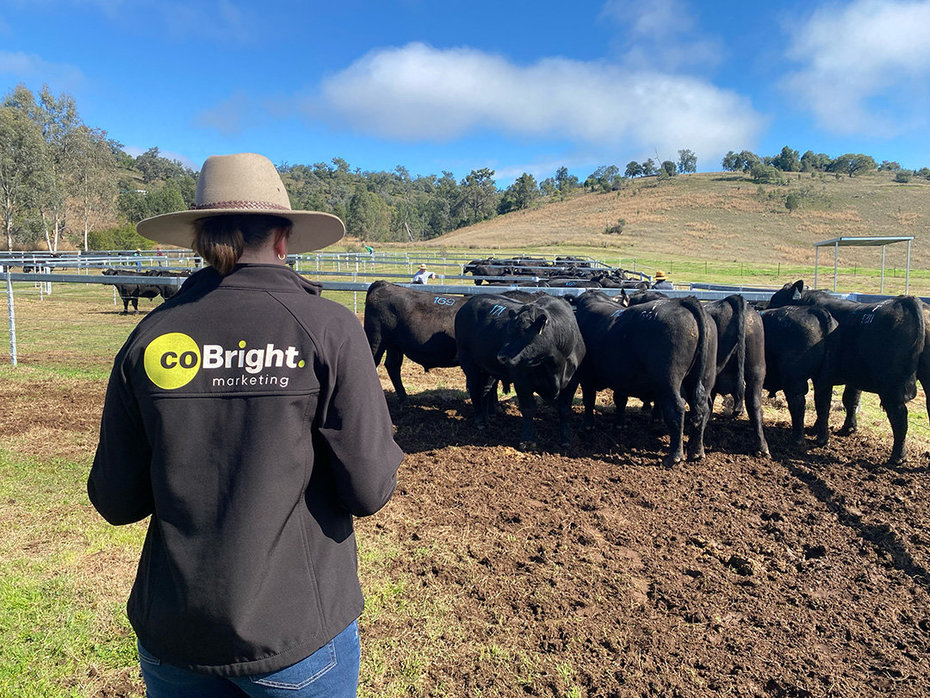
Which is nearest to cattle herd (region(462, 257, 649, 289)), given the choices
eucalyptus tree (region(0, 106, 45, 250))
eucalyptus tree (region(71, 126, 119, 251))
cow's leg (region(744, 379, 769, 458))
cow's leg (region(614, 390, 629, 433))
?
cow's leg (region(614, 390, 629, 433))

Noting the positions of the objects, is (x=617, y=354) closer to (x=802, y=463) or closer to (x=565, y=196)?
(x=802, y=463)

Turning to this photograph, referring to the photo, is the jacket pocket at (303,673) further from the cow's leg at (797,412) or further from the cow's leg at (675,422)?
the cow's leg at (797,412)

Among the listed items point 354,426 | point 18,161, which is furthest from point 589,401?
point 18,161

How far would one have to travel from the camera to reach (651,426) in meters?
7.92

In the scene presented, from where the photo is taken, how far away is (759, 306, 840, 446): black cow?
23.0 ft

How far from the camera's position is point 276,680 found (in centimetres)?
152

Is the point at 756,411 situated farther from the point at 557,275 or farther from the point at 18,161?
the point at 18,161

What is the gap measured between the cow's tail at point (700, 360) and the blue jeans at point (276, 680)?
567 cm

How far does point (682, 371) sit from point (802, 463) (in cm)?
164

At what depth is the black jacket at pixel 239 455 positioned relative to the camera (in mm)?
1480

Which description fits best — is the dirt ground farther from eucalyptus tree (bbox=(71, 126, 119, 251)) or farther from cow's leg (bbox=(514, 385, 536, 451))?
eucalyptus tree (bbox=(71, 126, 119, 251))

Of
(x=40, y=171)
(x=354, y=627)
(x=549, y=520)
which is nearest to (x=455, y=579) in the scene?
(x=549, y=520)

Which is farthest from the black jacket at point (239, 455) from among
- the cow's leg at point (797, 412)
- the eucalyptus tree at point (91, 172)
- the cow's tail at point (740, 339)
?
the eucalyptus tree at point (91, 172)

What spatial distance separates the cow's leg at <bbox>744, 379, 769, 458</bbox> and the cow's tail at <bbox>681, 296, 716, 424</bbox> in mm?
692
